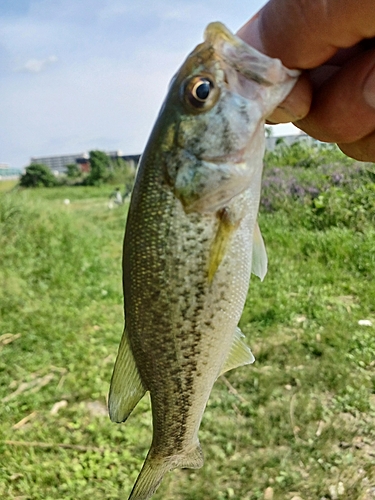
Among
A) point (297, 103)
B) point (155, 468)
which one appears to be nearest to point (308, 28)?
point (297, 103)

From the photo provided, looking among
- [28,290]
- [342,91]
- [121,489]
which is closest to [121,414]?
[342,91]

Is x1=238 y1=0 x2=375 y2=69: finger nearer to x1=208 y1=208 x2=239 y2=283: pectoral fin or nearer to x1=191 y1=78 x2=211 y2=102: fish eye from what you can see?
x1=191 y1=78 x2=211 y2=102: fish eye

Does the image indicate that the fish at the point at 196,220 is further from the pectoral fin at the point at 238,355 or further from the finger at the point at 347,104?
the finger at the point at 347,104

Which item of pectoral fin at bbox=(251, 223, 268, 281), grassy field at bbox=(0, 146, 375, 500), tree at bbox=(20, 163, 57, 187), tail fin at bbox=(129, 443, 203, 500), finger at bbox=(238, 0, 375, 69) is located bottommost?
tree at bbox=(20, 163, 57, 187)

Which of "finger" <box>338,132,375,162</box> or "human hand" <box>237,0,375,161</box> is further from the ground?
"human hand" <box>237,0,375,161</box>

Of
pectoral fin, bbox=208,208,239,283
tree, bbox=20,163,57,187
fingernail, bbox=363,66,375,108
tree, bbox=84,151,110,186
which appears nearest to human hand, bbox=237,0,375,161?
fingernail, bbox=363,66,375,108

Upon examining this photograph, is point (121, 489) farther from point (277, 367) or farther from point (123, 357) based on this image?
point (123, 357)
